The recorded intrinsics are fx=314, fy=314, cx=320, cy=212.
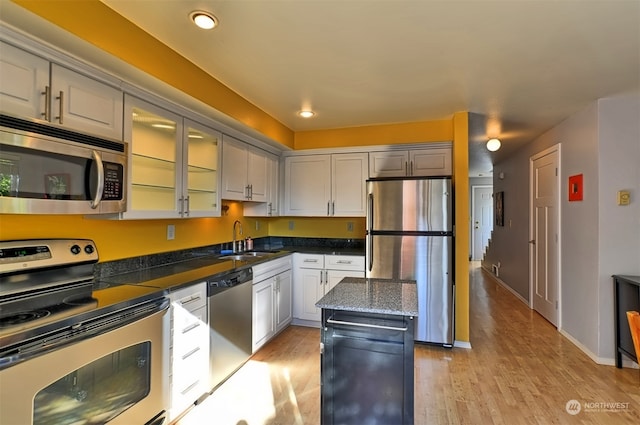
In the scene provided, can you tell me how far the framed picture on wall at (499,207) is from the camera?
6024 mm

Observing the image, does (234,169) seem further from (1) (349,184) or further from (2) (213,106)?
(1) (349,184)

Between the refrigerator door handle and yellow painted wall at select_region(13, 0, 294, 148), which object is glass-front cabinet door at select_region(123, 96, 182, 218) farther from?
the refrigerator door handle

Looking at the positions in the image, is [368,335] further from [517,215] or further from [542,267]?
[517,215]

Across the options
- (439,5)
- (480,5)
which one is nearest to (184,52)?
(439,5)

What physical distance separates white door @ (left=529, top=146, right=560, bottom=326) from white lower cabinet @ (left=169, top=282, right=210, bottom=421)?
12.8ft

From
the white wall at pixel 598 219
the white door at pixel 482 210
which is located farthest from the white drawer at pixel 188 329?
the white door at pixel 482 210

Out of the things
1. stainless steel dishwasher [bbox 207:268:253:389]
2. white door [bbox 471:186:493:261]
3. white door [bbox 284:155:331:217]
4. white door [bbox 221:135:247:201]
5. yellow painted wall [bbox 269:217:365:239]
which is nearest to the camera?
stainless steel dishwasher [bbox 207:268:253:389]

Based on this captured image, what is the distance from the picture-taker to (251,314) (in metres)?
2.82

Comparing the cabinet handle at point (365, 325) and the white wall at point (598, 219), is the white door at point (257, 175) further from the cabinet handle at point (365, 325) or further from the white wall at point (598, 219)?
the white wall at point (598, 219)

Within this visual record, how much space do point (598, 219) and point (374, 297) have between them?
253 centimetres

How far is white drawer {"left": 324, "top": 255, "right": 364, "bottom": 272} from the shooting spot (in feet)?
11.6

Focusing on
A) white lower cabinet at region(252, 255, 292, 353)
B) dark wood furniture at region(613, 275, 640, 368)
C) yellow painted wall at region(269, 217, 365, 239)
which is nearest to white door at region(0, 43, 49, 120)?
white lower cabinet at region(252, 255, 292, 353)

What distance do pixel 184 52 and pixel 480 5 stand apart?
1.80 m

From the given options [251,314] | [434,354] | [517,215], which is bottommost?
[434,354]
